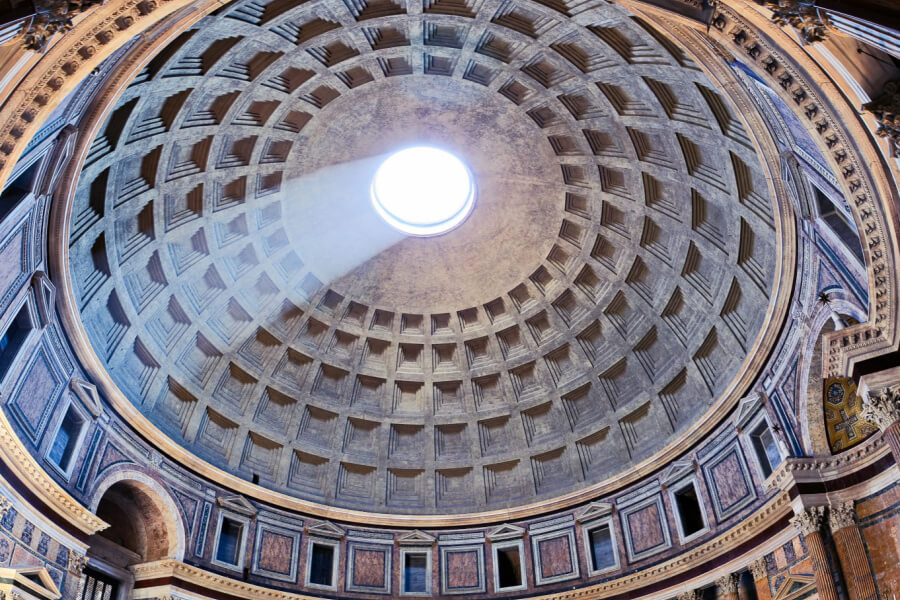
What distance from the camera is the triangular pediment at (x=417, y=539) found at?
97.7 ft

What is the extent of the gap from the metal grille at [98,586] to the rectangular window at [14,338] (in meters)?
6.35

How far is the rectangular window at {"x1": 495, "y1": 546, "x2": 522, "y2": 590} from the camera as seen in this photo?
28719 mm

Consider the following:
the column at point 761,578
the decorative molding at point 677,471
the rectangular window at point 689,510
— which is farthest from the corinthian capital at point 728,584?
the decorative molding at point 677,471

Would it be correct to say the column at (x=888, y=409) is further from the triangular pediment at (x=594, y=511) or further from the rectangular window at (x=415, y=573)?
the rectangular window at (x=415, y=573)

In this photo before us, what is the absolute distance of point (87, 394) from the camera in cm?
2342

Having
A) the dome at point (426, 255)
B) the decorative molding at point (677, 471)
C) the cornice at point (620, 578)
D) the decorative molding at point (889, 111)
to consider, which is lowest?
the cornice at point (620, 578)

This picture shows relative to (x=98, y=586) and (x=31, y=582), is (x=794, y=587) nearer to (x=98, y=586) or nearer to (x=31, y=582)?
(x=31, y=582)

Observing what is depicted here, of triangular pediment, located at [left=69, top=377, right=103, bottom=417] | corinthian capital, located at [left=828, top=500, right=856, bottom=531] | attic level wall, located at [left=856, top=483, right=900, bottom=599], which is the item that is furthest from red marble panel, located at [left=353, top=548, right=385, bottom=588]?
attic level wall, located at [left=856, top=483, right=900, bottom=599]

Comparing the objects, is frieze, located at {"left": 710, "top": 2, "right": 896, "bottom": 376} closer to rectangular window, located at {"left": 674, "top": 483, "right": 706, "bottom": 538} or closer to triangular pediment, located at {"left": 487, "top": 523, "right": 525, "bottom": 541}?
rectangular window, located at {"left": 674, "top": 483, "right": 706, "bottom": 538}

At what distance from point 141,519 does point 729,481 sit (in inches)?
719

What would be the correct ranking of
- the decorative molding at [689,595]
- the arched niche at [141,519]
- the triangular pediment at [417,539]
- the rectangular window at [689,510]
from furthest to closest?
the triangular pediment at [417,539], the rectangular window at [689,510], the arched niche at [141,519], the decorative molding at [689,595]

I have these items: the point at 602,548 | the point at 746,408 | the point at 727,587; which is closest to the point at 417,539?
the point at 602,548

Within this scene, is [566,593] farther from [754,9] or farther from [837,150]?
[754,9]

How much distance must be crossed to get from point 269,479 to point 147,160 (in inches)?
478
